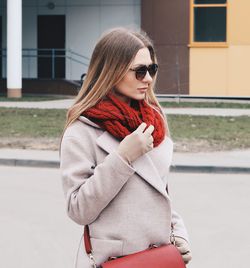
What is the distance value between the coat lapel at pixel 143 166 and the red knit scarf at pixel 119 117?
0.10 feet

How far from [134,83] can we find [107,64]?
12 cm

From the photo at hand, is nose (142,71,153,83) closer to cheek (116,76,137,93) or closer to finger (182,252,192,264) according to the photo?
cheek (116,76,137,93)

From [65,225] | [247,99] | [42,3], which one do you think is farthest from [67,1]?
[65,225]

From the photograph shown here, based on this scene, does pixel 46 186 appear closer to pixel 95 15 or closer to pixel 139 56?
pixel 139 56

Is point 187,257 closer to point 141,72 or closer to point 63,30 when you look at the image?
point 141,72

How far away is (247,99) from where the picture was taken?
3166 centimetres

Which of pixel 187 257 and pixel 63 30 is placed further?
pixel 63 30

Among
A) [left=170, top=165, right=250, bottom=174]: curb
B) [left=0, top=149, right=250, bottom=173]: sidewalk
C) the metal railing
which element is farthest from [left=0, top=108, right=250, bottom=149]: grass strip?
the metal railing

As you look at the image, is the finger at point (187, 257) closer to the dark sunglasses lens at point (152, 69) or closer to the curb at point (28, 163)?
the dark sunglasses lens at point (152, 69)

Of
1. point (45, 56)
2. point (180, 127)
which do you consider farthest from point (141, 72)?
point (45, 56)

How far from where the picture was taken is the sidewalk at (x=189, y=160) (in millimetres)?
12555

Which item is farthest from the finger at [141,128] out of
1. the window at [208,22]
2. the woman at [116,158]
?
the window at [208,22]

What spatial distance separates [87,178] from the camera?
304 centimetres

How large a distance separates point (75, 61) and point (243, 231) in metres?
27.0
